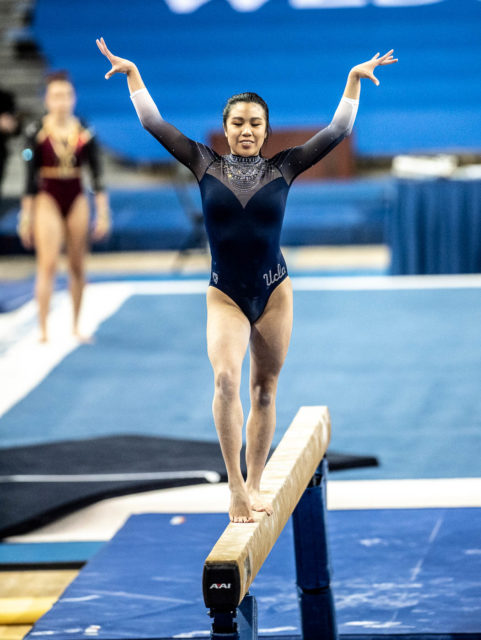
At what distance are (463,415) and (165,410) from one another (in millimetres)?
1433

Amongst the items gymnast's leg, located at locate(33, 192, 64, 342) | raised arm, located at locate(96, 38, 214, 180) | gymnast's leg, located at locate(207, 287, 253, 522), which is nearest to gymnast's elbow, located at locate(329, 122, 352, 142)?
raised arm, located at locate(96, 38, 214, 180)

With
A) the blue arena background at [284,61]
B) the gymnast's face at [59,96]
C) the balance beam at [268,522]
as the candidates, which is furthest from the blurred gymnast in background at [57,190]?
the blue arena background at [284,61]

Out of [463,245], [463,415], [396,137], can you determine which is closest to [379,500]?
[463,415]

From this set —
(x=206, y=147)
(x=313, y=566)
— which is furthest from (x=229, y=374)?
(x=313, y=566)

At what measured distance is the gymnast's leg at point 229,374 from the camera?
7.68 feet

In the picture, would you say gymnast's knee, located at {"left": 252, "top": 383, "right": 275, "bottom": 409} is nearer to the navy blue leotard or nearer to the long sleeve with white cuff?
the navy blue leotard

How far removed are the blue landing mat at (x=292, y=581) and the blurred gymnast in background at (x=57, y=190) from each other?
102 inches

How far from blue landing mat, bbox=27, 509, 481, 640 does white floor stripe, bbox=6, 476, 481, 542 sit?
144 millimetres

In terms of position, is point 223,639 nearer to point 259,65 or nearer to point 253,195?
point 253,195

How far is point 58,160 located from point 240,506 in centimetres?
409

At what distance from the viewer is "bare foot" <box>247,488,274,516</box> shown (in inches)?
98.7

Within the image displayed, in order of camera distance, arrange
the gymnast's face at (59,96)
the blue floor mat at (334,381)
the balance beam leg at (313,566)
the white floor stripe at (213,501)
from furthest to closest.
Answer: the gymnast's face at (59,96), the blue floor mat at (334,381), the white floor stripe at (213,501), the balance beam leg at (313,566)

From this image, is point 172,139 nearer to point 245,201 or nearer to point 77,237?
point 245,201

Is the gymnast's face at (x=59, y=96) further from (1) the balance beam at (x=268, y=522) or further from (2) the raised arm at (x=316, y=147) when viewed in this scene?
(2) the raised arm at (x=316, y=147)
